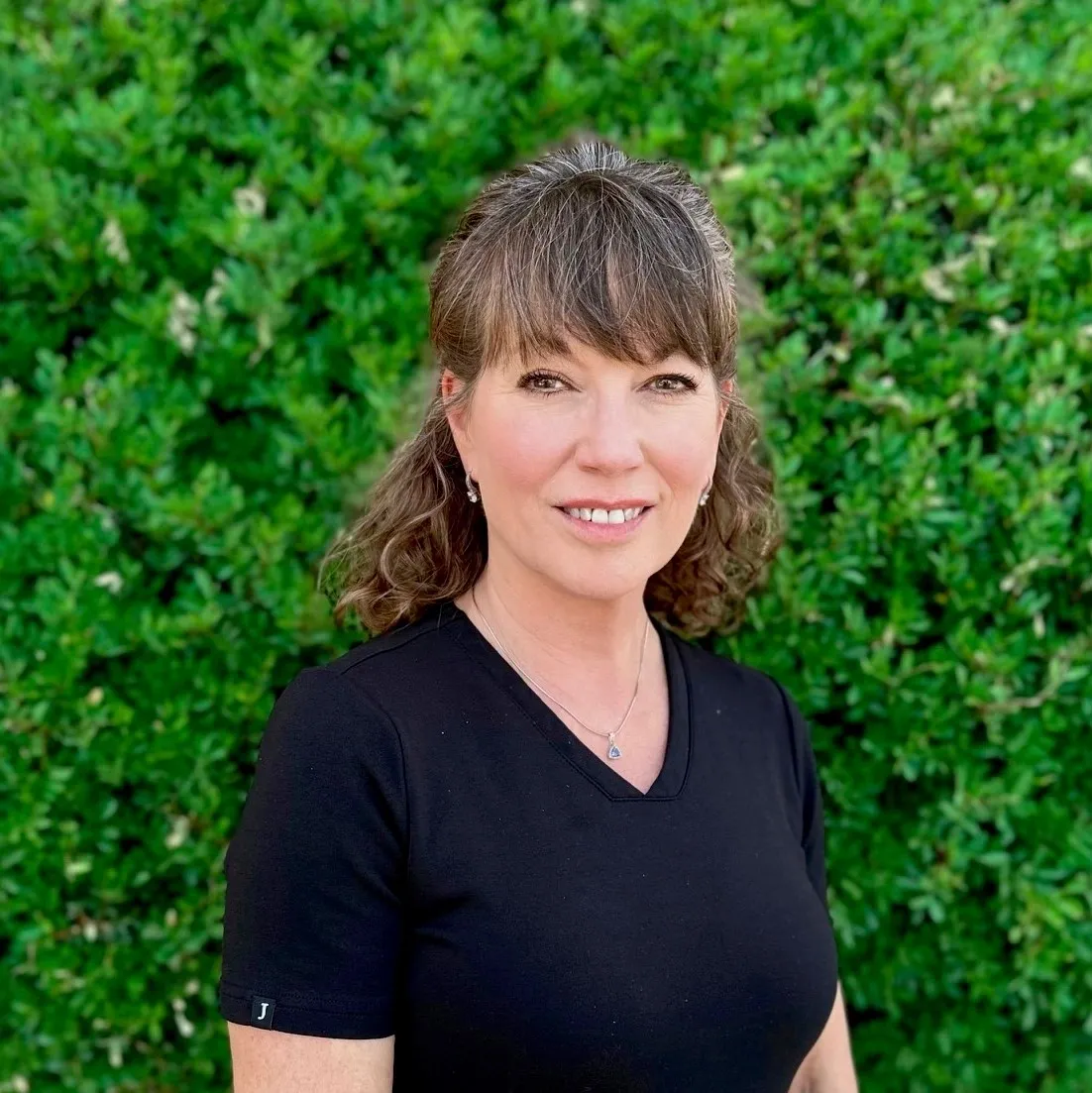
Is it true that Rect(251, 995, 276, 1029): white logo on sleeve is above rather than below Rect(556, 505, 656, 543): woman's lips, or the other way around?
below

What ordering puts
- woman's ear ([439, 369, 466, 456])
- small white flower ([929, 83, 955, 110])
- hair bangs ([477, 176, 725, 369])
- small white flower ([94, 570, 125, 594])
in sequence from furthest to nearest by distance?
small white flower ([929, 83, 955, 110])
small white flower ([94, 570, 125, 594])
woman's ear ([439, 369, 466, 456])
hair bangs ([477, 176, 725, 369])

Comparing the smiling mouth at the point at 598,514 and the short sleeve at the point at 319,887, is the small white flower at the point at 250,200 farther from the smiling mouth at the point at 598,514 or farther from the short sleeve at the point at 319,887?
the short sleeve at the point at 319,887

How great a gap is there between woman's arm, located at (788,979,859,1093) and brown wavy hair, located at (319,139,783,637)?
1.12m

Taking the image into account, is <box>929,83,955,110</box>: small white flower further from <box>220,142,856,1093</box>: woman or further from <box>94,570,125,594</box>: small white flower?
<box>94,570,125,594</box>: small white flower

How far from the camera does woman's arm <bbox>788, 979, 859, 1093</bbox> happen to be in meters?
2.29

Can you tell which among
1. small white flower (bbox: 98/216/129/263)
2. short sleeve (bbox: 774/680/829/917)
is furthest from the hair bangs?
small white flower (bbox: 98/216/129/263)

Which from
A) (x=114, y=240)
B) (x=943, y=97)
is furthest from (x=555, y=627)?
(x=943, y=97)

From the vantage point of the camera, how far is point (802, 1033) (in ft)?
6.63

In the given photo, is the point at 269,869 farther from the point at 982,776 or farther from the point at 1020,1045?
the point at 1020,1045

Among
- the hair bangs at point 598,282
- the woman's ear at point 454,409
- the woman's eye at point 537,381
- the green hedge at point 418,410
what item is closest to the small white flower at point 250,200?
the green hedge at point 418,410

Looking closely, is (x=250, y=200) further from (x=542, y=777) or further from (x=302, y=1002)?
(x=302, y=1002)

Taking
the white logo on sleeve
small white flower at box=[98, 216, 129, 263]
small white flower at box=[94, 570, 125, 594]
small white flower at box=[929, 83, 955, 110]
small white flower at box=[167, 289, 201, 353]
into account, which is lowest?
the white logo on sleeve

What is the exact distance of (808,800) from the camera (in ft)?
7.79

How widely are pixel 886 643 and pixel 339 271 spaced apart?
152cm
